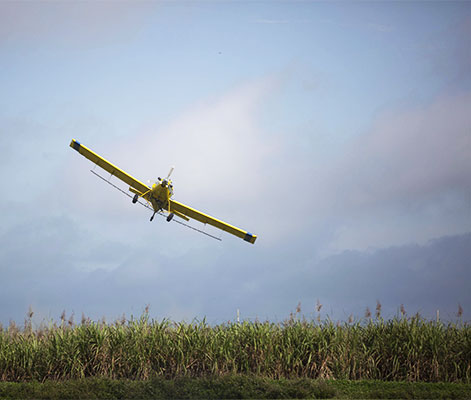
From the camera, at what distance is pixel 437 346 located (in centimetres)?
1194

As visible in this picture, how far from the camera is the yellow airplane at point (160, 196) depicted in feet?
73.8

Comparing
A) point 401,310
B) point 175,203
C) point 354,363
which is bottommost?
point 354,363

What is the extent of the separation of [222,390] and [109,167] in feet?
51.4

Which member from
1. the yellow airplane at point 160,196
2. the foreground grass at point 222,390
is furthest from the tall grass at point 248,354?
the yellow airplane at point 160,196

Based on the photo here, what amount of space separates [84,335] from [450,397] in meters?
8.63

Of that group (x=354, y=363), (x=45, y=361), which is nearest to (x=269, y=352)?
(x=354, y=363)

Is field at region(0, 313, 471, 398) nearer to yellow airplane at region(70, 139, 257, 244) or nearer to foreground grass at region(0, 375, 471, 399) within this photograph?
foreground grass at region(0, 375, 471, 399)

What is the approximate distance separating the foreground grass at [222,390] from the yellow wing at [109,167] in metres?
13.7

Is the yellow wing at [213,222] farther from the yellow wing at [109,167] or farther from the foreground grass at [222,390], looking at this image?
the foreground grass at [222,390]

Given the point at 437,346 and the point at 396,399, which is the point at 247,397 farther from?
the point at 437,346

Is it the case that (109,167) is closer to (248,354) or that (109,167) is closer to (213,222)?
(213,222)

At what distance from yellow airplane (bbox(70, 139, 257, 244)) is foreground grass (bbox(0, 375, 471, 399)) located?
40.0 ft

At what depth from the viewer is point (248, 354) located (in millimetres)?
12117

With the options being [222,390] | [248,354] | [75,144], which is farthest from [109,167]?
[222,390]
